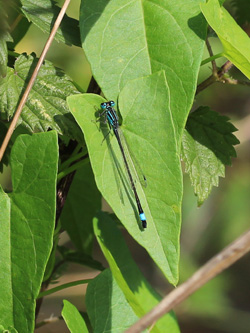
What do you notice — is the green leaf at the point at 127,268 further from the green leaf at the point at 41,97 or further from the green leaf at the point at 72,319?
the green leaf at the point at 41,97

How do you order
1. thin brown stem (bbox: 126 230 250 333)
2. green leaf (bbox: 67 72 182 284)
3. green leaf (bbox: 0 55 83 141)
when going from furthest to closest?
green leaf (bbox: 0 55 83 141) → green leaf (bbox: 67 72 182 284) → thin brown stem (bbox: 126 230 250 333)

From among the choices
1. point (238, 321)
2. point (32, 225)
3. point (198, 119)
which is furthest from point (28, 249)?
point (238, 321)

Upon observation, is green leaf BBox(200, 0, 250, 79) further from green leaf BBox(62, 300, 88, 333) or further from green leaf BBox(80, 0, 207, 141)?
green leaf BBox(62, 300, 88, 333)

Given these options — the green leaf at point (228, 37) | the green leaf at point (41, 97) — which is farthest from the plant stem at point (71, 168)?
the green leaf at point (228, 37)

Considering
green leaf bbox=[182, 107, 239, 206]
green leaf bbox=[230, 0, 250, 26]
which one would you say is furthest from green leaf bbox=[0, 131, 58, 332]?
green leaf bbox=[230, 0, 250, 26]

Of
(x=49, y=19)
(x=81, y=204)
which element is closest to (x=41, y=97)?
(x=49, y=19)

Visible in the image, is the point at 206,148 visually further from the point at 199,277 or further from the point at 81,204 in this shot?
the point at 199,277
